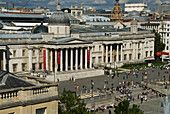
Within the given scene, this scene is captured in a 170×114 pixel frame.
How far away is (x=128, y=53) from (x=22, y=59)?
149 ft

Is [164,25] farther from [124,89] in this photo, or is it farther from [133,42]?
[124,89]

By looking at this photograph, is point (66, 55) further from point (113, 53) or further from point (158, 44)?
point (158, 44)

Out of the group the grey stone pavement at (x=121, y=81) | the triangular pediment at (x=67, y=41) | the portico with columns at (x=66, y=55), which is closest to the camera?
the grey stone pavement at (x=121, y=81)

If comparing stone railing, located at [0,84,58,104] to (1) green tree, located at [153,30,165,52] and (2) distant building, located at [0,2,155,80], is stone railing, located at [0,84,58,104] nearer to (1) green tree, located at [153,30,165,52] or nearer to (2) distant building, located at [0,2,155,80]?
(2) distant building, located at [0,2,155,80]

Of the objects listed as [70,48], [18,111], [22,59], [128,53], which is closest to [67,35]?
[70,48]

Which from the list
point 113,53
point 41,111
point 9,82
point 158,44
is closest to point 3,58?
point 113,53

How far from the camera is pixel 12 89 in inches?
951

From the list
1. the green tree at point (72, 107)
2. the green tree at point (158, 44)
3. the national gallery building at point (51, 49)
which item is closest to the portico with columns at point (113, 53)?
the national gallery building at point (51, 49)

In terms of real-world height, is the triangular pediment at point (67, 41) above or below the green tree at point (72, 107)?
above

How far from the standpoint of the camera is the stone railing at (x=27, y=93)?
23969mm

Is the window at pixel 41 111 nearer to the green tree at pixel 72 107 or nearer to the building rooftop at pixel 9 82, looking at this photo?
the building rooftop at pixel 9 82

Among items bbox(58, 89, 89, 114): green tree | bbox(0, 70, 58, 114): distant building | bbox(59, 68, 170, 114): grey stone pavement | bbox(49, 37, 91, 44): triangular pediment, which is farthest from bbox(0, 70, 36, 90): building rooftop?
Result: bbox(49, 37, 91, 44): triangular pediment

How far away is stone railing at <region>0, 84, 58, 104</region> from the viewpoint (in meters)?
Answer: 24.0

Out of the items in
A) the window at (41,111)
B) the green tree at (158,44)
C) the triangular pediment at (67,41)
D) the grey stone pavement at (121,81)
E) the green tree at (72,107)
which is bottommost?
the grey stone pavement at (121,81)
